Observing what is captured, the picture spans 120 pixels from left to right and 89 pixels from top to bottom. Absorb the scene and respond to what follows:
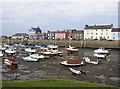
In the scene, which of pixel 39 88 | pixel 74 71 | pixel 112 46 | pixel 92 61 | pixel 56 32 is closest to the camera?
pixel 39 88

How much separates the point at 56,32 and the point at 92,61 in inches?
3670

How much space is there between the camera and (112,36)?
10262 cm

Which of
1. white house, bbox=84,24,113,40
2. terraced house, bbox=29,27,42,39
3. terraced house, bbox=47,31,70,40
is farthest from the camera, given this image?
terraced house, bbox=29,27,42,39

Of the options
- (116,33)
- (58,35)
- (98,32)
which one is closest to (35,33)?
(58,35)

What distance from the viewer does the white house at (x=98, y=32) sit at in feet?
342

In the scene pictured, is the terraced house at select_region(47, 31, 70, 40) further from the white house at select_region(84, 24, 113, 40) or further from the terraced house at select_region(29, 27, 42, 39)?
the white house at select_region(84, 24, 113, 40)

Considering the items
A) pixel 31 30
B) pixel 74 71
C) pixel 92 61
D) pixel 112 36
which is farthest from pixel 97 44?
pixel 31 30

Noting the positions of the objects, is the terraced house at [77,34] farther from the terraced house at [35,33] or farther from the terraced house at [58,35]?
the terraced house at [35,33]

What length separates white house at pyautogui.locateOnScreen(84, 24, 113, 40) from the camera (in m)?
104

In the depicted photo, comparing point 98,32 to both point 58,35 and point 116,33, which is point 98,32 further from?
point 58,35

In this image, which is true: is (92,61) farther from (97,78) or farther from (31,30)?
(31,30)

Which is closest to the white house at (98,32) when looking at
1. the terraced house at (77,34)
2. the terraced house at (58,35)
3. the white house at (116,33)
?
the white house at (116,33)

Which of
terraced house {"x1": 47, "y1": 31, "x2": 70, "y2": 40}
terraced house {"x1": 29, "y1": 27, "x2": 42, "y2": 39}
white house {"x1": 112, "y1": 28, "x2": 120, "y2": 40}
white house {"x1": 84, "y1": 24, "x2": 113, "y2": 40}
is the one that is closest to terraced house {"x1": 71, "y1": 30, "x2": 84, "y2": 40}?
white house {"x1": 84, "y1": 24, "x2": 113, "y2": 40}

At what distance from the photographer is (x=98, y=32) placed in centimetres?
10888
